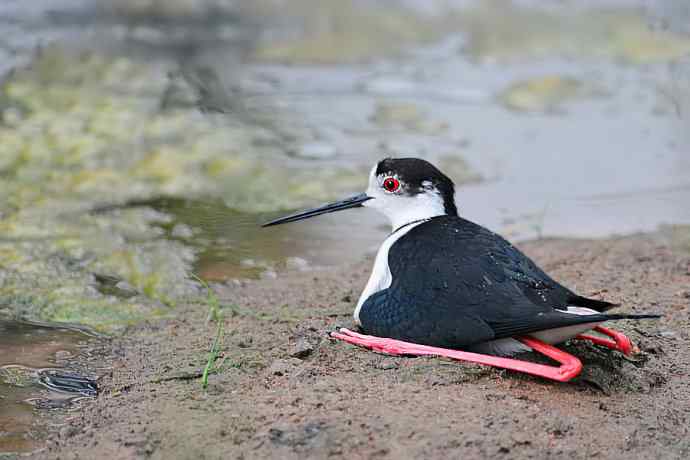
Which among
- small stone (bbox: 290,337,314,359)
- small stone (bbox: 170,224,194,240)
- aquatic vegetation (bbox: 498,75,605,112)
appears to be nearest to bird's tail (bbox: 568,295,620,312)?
small stone (bbox: 290,337,314,359)

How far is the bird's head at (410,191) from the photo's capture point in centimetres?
384

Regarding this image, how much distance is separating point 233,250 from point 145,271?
19.6 inches

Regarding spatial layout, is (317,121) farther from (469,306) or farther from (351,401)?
(351,401)

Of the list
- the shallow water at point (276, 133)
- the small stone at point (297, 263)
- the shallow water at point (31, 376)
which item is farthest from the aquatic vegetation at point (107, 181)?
the small stone at point (297, 263)

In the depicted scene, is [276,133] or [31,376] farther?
[276,133]

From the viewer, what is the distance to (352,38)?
823 centimetres

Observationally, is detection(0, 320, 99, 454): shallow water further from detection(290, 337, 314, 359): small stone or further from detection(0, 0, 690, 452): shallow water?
detection(290, 337, 314, 359): small stone

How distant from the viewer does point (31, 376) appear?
346 cm

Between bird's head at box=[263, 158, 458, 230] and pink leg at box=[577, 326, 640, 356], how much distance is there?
828 millimetres

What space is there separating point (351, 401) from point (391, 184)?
4.18ft

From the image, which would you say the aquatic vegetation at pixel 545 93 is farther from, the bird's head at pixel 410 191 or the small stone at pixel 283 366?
the small stone at pixel 283 366

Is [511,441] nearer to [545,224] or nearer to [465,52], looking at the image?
[545,224]

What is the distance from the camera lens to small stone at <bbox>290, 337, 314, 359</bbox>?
3.30 m

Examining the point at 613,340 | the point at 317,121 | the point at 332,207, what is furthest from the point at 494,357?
the point at 317,121
